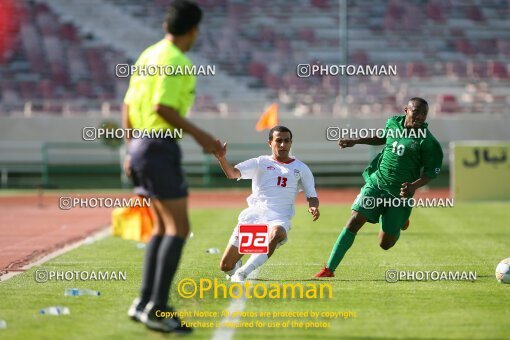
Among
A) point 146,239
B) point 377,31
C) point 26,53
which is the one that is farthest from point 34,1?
point 146,239

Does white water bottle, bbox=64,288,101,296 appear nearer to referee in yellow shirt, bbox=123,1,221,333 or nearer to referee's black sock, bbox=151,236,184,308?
referee in yellow shirt, bbox=123,1,221,333

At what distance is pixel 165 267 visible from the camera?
7.72 meters

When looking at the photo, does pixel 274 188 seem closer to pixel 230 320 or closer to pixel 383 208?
pixel 383 208

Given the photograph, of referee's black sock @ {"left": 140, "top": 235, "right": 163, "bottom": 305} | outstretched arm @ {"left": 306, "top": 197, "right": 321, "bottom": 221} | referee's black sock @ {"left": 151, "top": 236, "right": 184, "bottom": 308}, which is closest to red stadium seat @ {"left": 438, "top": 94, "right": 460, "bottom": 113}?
outstretched arm @ {"left": 306, "top": 197, "right": 321, "bottom": 221}

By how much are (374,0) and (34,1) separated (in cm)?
1306

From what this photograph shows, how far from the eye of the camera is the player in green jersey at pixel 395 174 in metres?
11.4

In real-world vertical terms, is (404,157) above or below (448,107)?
below

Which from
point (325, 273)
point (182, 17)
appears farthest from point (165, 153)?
point (325, 273)

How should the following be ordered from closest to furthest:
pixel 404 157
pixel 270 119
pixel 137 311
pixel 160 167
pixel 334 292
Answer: pixel 160 167 < pixel 137 311 < pixel 334 292 < pixel 404 157 < pixel 270 119

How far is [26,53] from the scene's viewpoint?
40.2m

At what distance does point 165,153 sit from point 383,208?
14.1ft

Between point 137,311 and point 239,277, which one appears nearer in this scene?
point 137,311

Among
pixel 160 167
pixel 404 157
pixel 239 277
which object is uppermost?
pixel 404 157

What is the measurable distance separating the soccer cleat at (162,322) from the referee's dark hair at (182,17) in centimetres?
193
